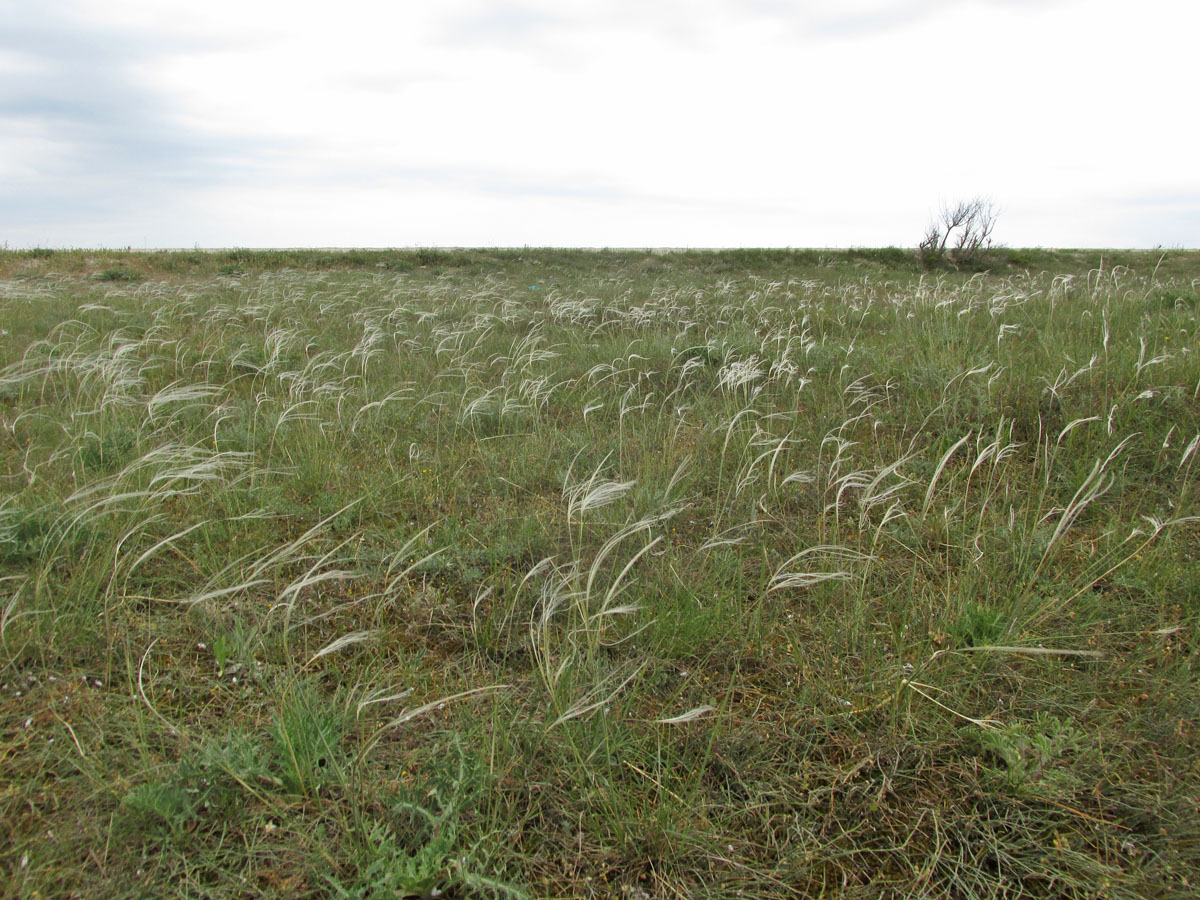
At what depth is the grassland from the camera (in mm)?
1374

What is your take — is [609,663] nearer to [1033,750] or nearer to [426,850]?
[426,850]

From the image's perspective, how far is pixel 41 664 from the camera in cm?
189

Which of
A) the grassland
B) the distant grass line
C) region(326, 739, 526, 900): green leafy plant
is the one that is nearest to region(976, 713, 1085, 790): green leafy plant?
the grassland

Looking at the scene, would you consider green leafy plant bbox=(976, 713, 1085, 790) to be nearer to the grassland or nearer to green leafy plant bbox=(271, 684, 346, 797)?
the grassland

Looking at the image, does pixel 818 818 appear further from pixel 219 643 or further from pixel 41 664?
pixel 41 664

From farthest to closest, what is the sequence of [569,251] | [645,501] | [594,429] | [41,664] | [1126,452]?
1. [569,251]
2. [594,429]
3. [1126,452]
4. [645,501]
5. [41,664]

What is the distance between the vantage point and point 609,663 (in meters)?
1.90

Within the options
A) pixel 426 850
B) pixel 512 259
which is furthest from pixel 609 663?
pixel 512 259

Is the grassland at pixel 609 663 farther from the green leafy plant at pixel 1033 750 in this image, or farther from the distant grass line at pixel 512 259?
the distant grass line at pixel 512 259

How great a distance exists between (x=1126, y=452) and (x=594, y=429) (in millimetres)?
2769

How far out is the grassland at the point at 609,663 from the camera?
4.51ft

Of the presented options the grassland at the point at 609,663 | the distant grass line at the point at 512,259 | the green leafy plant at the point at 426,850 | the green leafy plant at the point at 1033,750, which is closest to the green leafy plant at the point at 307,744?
the grassland at the point at 609,663

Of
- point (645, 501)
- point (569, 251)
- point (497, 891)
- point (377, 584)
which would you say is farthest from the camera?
point (569, 251)

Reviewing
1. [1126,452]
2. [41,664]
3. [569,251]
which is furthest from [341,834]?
[569,251]
